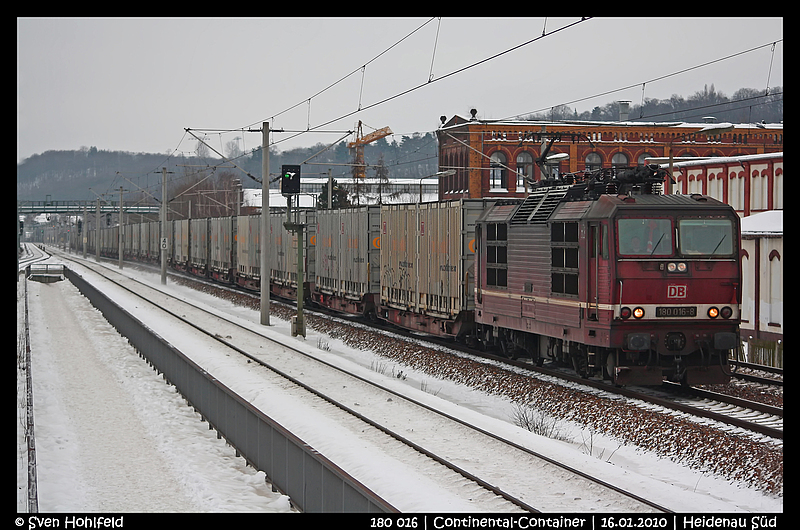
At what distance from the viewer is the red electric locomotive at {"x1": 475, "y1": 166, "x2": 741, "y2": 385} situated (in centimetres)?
1595

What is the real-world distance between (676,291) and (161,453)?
30.6ft

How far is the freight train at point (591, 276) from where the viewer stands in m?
16.0

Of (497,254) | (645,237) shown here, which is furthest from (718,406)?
(497,254)

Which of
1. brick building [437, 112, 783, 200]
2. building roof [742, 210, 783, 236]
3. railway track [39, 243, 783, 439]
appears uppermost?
brick building [437, 112, 783, 200]

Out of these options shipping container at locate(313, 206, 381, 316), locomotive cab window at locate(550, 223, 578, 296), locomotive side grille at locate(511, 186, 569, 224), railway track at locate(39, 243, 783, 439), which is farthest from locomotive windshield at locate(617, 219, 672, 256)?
shipping container at locate(313, 206, 381, 316)

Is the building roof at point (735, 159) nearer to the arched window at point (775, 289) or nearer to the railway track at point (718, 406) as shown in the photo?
the arched window at point (775, 289)

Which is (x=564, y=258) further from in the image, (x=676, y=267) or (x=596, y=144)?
(x=596, y=144)

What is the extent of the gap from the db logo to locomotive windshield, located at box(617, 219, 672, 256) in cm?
60

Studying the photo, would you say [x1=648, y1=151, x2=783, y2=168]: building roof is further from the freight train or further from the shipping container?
the shipping container

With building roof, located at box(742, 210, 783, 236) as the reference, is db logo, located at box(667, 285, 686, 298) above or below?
below

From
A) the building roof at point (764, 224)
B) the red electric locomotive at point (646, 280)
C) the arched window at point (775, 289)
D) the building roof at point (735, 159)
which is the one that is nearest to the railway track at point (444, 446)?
the red electric locomotive at point (646, 280)

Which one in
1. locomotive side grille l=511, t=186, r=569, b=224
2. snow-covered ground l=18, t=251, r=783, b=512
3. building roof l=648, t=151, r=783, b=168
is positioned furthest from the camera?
building roof l=648, t=151, r=783, b=168

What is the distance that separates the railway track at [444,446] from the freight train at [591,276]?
3616 millimetres
